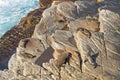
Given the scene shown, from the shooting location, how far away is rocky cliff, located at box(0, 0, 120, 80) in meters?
27.1

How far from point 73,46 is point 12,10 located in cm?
3815

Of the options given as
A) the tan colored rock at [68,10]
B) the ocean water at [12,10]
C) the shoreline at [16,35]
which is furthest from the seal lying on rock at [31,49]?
the ocean water at [12,10]

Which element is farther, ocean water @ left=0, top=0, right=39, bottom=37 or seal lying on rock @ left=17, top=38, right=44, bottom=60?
ocean water @ left=0, top=0, right=39, bottom=37

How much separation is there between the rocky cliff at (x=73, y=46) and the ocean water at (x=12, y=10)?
26.5 m

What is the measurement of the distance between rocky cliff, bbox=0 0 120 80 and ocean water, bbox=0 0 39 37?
86.8ft

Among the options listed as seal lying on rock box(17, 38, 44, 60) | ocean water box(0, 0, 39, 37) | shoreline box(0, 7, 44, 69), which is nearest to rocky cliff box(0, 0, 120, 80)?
seal lying on rock box(17, 38, 44, 60)

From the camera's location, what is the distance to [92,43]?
27.8 metres

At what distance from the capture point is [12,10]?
6544 cm

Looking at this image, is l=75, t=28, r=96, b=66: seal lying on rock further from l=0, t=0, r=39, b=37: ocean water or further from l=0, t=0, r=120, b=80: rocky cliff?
l=0, t=0, r=39, b=37: ocean water

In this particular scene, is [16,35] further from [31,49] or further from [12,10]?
[12,10]

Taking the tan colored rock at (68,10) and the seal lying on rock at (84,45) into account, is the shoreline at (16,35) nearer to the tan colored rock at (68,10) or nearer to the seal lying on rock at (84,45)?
the tan colored rock at (68,10)

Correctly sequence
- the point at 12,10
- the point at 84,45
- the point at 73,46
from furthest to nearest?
the point at 12,10 → the point at 73,46 → the point at 84,45

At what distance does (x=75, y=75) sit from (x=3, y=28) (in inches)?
1299

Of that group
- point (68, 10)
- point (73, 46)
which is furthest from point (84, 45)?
point (68, 10)
